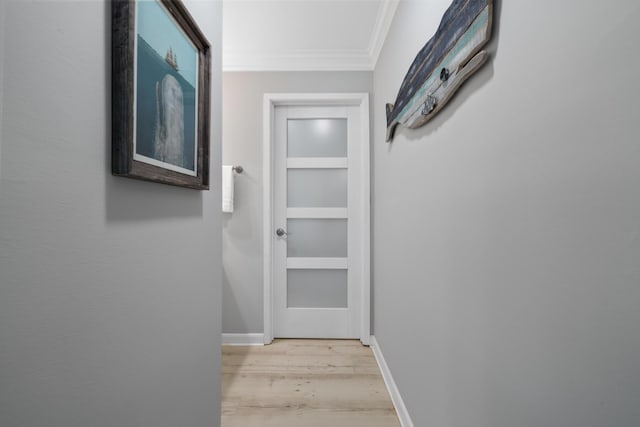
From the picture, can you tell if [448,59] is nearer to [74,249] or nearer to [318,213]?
[74,249]

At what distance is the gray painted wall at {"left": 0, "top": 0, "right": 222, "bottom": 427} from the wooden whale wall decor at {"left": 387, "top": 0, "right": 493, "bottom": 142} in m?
0.90

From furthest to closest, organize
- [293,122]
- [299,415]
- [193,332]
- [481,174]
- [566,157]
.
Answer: [293,122] → [299,415] → [193,332] → [481,174] → [566,157]

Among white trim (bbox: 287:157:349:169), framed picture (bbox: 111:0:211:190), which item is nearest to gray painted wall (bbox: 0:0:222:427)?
framed picture (bbox: 111:0:211:190)

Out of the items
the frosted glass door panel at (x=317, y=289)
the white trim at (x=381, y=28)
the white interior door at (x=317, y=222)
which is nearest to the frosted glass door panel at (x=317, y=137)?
the white interior door at (x=317, y=222)

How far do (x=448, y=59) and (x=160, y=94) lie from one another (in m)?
0.88

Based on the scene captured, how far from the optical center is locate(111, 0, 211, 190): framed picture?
64cm

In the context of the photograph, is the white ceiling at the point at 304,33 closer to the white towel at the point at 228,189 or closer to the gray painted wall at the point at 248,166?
the gray painted wall at the point at 248,166

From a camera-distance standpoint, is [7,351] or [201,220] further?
[201,220]

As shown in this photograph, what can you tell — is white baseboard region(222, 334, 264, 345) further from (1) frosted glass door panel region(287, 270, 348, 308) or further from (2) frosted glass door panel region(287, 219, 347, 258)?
(2) frosted glass door panel region(287, 219, 347, 258)

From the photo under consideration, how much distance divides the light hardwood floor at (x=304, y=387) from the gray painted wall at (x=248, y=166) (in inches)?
14.3

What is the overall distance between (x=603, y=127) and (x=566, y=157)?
0.08 meters

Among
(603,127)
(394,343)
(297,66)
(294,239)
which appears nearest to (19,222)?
(603,127)

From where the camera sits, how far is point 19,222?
1.46 feet

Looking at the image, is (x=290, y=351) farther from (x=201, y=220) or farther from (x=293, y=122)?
(x=293, y=122)
